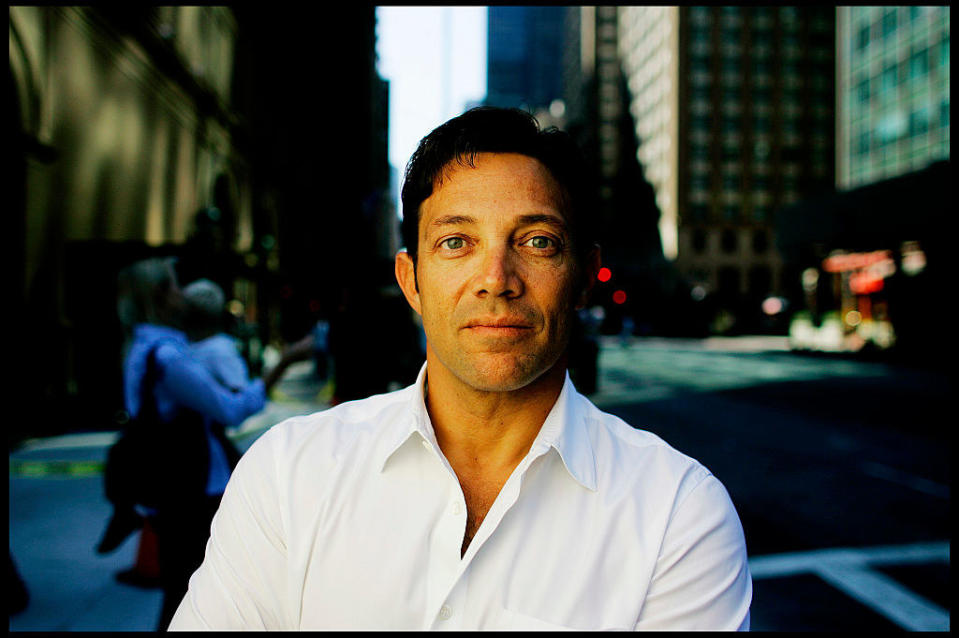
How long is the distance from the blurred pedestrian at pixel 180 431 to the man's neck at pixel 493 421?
139 centimetres

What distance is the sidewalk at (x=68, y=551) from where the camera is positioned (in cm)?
394

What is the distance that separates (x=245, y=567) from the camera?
1538mm

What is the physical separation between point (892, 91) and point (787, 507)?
46.2m

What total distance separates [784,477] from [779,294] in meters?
75.5

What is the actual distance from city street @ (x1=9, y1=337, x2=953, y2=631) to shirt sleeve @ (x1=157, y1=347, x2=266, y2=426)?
5.52ft

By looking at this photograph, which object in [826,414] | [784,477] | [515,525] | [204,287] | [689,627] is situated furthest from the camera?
[826,414]

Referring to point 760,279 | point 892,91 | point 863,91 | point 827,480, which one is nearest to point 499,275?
point 827,480

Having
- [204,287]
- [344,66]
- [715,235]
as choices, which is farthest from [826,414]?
[715,235]

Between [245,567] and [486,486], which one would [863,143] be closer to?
[486,486]

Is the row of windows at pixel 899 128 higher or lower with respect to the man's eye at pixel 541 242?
higher

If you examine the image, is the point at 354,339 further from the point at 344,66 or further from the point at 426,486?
the point at 344,66

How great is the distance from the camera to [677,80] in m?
75.6

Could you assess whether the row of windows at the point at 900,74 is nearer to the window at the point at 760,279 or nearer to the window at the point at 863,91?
the window at the point at 863,91

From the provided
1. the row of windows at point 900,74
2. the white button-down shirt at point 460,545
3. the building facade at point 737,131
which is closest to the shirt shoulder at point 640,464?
the white button-down shirt at point 460,545
